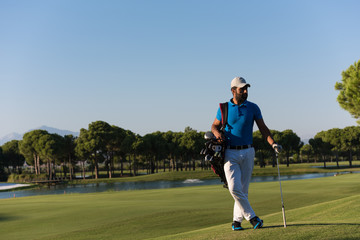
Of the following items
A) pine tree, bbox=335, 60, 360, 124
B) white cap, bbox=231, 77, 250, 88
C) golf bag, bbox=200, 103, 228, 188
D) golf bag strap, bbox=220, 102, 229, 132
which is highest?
pine tree, bbox=335, 60, 360, 124

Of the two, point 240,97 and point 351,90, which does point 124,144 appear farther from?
point 240,97

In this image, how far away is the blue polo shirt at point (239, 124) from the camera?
6791 millimetres

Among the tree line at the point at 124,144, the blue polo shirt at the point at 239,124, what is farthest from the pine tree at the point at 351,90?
the tree line at the point at 124,144

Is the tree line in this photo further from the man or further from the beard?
the beard

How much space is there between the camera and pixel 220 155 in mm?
6711

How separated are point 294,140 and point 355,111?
290ft

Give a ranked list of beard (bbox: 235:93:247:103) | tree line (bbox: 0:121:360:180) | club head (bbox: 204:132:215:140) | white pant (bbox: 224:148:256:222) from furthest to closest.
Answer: tree line (bbox: 0:121:360:180), beard (bbox: 235:93:247:103), white pant (bbox: 224:148:256:222), club head (bbox: 204:132:215:140)

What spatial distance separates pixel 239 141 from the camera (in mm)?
6777

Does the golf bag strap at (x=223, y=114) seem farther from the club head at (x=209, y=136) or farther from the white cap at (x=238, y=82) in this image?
the white cap at (x=238, y=82)

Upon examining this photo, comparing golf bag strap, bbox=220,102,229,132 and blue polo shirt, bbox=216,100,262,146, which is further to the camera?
golf bag strap, bbox=220,102,229,132

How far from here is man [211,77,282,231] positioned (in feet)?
22.2

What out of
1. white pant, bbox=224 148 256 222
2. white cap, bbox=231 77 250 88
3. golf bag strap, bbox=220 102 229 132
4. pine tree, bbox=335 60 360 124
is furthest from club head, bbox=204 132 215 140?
pine tree, bbox=335 60 360 124

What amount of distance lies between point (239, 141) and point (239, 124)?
33 cm

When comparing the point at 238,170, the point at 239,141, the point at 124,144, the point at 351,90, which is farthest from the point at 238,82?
the point at 124,144
